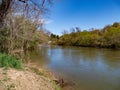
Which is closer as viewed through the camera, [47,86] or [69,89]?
[47,86]

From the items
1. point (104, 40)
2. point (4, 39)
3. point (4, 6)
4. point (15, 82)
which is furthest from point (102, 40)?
point (15, 82)

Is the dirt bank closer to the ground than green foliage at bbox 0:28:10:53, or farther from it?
closer to the ground

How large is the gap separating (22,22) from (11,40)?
177 cm

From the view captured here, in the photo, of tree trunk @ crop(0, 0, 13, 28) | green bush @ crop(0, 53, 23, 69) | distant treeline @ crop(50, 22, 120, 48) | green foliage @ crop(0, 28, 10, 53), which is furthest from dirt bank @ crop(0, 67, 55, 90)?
distant treeline @ crop(50, 22, 120, 48)

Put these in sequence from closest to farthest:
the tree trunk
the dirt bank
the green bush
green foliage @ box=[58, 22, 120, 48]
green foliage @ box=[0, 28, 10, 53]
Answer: the dirt bank, the green bush, the tree trunk, green foliage @ box=[0, 28, 10, 53], green foliage @ box=[58, 22, 120, 48]

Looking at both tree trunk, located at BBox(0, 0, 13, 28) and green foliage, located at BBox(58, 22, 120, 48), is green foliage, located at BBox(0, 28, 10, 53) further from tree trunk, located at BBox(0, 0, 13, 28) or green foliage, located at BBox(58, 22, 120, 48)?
green foliage, located at BBox(58, 22, 120, 48)

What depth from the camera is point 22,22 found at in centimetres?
1253

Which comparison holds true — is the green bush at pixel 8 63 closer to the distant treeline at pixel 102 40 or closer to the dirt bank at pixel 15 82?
the dirt bank at pixel 15 82

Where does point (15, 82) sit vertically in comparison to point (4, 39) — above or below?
below

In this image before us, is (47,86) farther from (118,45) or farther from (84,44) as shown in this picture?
(84,44)

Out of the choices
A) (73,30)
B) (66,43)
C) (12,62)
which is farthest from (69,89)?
(73,30)

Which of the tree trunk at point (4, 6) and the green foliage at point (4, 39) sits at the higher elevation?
the tree trunk at point (4, 6)

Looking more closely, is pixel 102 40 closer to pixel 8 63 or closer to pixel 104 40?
pixel 104 40

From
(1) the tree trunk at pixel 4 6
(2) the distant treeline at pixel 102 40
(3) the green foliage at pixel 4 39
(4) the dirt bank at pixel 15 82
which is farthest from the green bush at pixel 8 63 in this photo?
(2) the distant treeline at pixel 102 40
